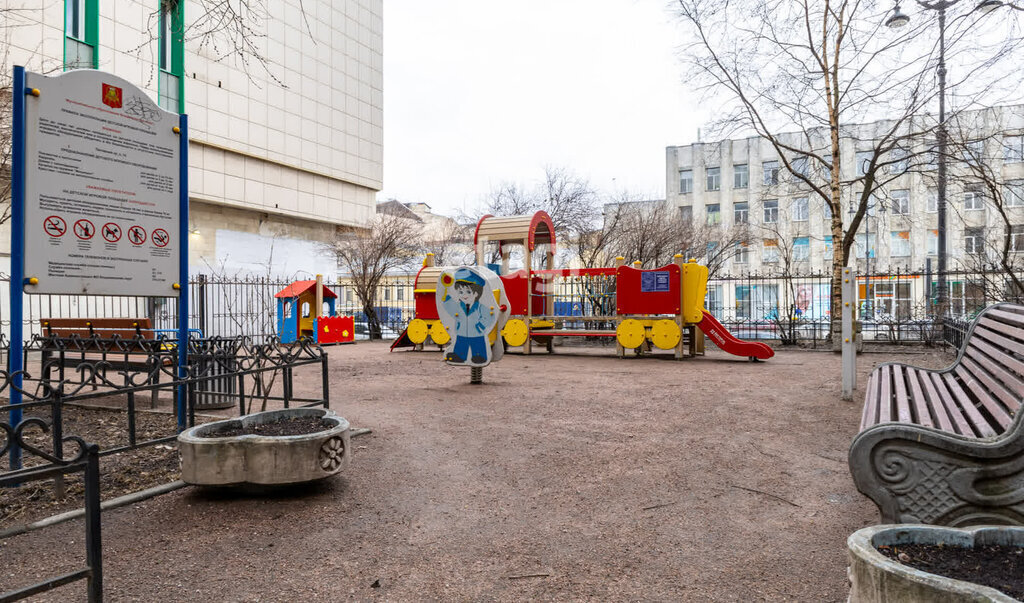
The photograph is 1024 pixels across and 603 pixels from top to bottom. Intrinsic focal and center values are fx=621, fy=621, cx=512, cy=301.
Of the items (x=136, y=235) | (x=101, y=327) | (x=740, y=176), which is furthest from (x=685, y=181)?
(x=136, y=235)

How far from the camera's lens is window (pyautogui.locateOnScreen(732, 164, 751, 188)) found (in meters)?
44.6

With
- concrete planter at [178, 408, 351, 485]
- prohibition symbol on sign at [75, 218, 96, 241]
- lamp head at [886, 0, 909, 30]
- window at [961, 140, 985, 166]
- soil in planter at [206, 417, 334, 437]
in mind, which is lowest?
concrete planter at [178, 408, 351, 485]

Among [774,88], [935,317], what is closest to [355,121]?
[774,88]

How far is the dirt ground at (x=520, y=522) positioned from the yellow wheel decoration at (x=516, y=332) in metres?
8.98

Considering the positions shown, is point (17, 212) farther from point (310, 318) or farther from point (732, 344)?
point (310, 318)

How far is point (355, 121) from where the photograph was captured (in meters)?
33.3

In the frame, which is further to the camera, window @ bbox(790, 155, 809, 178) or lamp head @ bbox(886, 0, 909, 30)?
window @ bbox(790, 155, 809, 178)

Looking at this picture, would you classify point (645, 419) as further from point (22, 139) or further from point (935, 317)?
point (935, 317)

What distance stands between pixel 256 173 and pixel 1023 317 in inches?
1136

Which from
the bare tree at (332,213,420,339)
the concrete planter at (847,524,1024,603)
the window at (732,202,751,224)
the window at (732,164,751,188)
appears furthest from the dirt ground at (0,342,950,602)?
the window at (732,164,751,188)

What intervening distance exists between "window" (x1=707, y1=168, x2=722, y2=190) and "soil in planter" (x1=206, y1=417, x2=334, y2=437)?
147ft

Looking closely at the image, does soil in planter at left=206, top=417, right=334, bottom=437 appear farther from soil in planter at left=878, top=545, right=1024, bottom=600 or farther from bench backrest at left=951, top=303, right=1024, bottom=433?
bench backrest at left=951, top=303, right=1024, bottom=433

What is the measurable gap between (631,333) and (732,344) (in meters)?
2.22

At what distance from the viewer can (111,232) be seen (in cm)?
480
